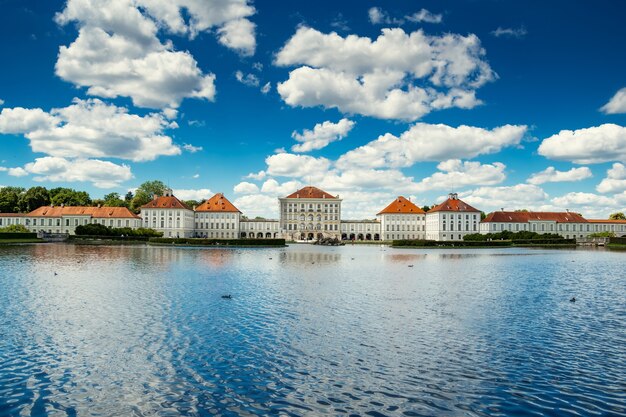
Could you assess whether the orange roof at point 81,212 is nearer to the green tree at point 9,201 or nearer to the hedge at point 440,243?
the green tree at point 9,201

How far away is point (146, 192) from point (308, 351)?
453 feet

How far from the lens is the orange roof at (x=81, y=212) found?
11450 cm

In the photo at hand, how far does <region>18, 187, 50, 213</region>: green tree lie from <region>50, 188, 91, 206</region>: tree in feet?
7.52

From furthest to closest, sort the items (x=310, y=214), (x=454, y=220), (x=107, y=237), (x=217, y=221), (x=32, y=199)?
(x=310, y=214), (x=217, y=221), (x=454, y=220), (x=32, y=199), (x=107, y=237)

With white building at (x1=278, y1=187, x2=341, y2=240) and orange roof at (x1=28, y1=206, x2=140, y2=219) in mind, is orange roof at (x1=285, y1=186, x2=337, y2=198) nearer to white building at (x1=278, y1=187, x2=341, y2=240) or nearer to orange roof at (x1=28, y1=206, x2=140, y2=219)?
white building at (x1=278, y1=187, x2=341, y2=240)

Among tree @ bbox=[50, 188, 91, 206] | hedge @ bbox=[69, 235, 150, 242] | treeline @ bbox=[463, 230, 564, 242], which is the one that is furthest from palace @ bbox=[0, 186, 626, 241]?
hedge @ bbox=[69, 235, 150, 242]

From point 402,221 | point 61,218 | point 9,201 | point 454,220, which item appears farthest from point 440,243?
point 9,201

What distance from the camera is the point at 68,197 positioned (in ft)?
416

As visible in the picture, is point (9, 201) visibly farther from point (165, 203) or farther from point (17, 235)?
point (17, 235)

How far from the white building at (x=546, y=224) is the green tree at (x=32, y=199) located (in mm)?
111341

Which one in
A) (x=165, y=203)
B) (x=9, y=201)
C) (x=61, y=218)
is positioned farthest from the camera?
(x=165, y=203)

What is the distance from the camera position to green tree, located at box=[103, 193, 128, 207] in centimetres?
13500

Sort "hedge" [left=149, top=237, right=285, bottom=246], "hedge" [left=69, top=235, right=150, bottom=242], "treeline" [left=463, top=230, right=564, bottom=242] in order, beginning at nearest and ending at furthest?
"hedge" [left=149, top=237, right=285, bottom=246] < "hedge" [left=69, top=235, right=150, bottom=242] < "treeline" [left=463, top=230, right=564, bottom=242]

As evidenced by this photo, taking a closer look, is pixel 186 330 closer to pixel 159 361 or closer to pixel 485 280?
pixel 159 361
